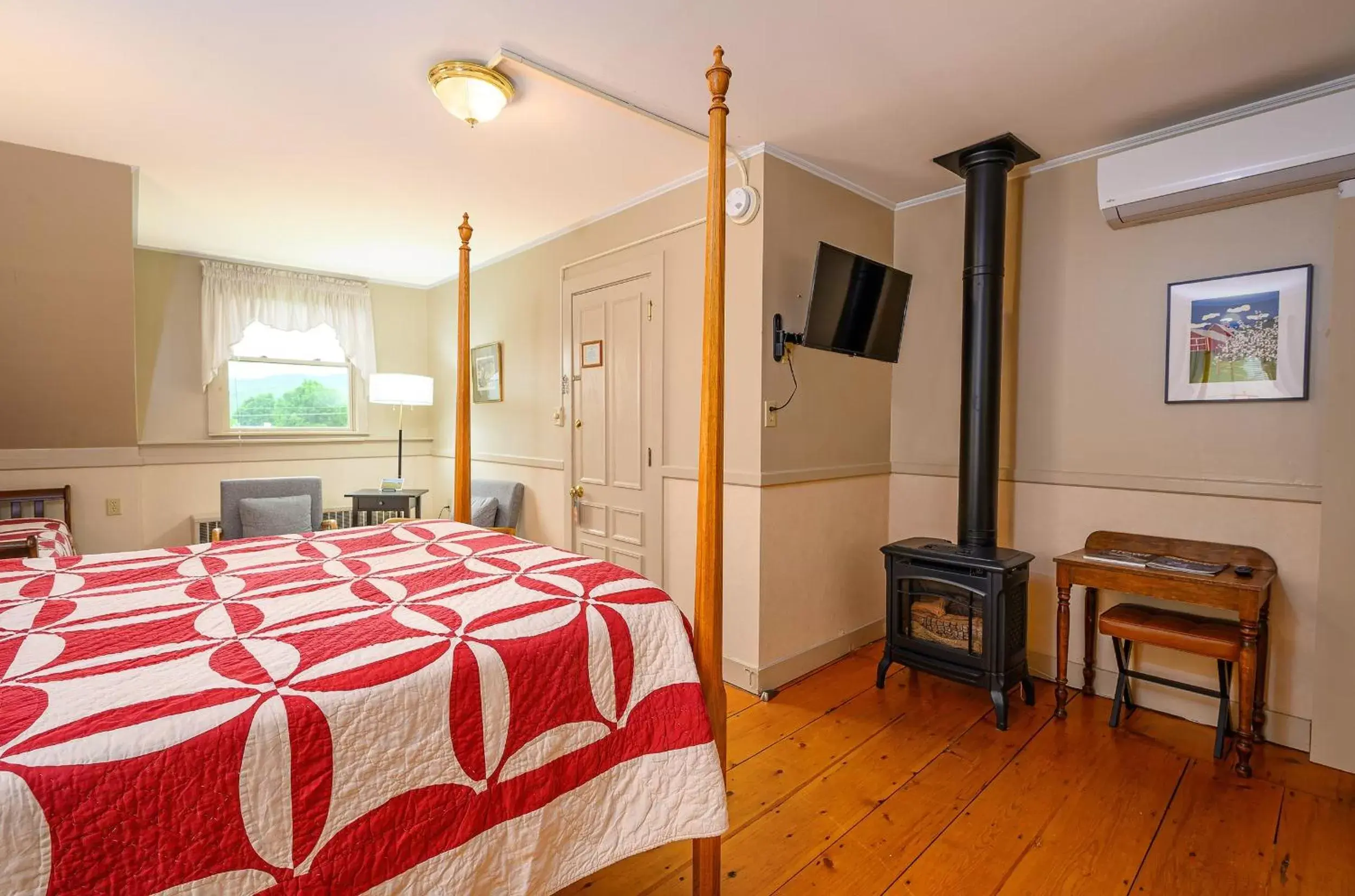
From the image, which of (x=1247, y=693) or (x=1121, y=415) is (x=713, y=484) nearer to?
(x=1247, y=693)

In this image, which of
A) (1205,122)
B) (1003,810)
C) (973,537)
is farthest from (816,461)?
(1205,122)

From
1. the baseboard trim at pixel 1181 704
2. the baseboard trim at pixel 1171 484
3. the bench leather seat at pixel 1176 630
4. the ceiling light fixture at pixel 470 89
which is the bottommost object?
the baseboard trim at pixel 1181 704

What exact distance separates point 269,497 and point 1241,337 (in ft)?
17.8

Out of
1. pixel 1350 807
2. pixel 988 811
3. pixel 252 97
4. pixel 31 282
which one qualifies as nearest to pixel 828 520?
pixel 988 811

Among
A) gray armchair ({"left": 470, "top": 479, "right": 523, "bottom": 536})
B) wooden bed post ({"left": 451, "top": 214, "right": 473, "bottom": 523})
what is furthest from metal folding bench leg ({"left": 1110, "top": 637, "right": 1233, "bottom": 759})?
gray armchair ({"left": 470, "top": 479, "right": 523, "bottom": 536})

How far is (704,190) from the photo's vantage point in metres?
3.14

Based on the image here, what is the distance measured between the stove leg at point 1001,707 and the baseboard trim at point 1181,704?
1.70ft

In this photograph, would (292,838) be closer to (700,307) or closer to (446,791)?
(446,791)

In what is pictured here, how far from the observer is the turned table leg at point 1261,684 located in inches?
97.1

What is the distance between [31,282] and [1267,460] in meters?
5.20

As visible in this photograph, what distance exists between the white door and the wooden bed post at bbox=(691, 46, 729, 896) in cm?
177

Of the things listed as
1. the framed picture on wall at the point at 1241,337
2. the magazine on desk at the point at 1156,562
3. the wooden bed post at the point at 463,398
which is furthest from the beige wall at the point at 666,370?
the framed picture on wall at the point at 1241,337

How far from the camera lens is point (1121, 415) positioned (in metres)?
2.88

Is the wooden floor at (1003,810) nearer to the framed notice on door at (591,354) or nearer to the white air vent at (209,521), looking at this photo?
the framed notice on door at (591,354)
